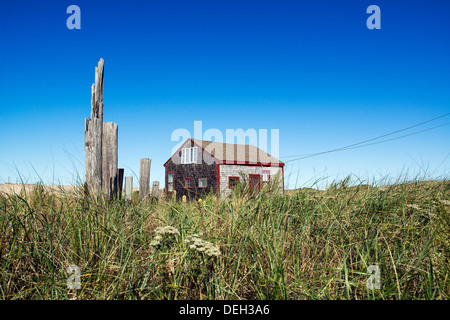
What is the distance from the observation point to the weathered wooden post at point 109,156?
5992 mm

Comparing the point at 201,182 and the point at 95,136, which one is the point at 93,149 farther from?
the point at 201,182

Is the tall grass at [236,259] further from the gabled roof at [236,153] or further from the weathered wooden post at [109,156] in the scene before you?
the gabled roof at [236,153]

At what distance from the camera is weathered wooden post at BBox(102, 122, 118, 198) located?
5992 millimetres

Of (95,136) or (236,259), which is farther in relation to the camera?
(95,136)

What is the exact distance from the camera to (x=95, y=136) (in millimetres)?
5789

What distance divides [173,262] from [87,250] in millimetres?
895

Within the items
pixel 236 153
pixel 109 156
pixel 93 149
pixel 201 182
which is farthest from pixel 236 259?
pixel 236 153

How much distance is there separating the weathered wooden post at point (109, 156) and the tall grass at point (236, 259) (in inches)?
93.7

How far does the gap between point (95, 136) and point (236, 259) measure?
4.37 meters

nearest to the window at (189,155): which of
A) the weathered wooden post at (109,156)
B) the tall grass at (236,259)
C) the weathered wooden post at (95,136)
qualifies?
the weathered wooden post at (109,156)

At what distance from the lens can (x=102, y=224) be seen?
3.21 m
